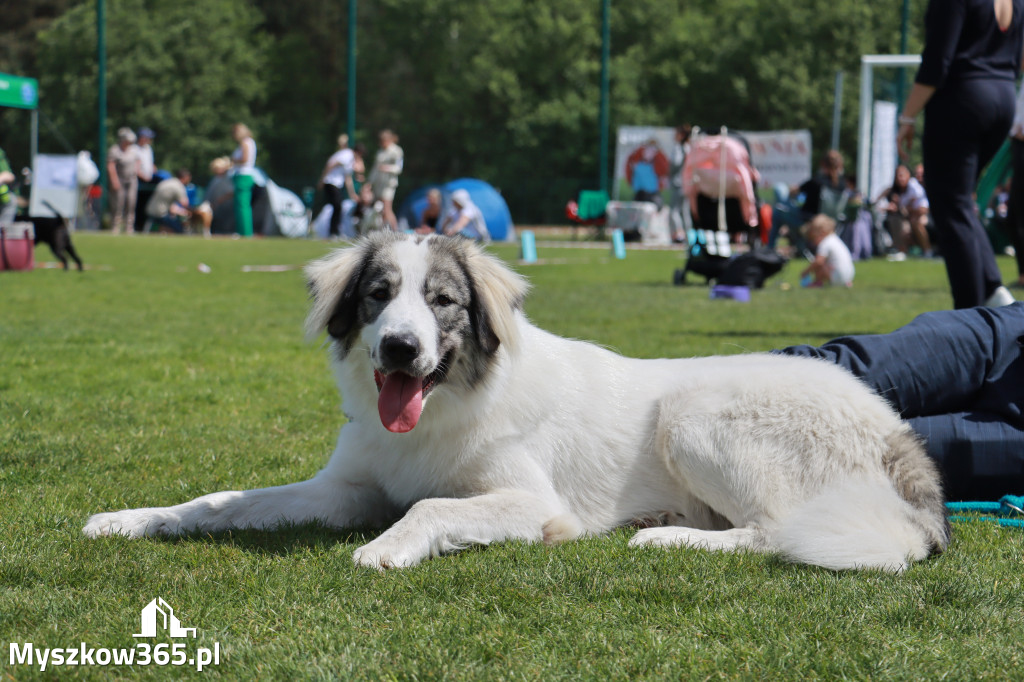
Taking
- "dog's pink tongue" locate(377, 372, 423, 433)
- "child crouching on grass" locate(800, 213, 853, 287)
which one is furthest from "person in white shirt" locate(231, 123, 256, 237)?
"dog's pink tongue" locate(377, 372, 423, 433)

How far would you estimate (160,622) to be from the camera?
9.37ft

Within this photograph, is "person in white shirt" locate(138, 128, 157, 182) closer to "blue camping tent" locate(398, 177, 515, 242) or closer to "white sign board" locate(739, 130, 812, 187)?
"blue camping tent" locate(398, 177, 515, 242)

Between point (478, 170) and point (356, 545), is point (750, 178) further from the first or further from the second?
point (478, 170)

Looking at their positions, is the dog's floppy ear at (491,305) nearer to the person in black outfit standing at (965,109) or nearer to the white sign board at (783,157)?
the person in black outfit standing at (965,109)

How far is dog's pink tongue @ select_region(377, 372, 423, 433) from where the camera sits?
3744 mm

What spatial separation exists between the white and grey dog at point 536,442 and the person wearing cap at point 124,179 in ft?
95.6

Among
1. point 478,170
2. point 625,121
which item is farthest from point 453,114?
point 625,121

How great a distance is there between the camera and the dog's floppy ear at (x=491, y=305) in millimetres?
3908

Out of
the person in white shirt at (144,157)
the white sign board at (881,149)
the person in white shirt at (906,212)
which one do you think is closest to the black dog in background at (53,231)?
the person in white shirt at (144,157)

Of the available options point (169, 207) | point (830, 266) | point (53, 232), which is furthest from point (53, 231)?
point (169, 207)

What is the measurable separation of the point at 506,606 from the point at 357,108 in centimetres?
5912

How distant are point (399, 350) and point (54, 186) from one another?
62.0 feet

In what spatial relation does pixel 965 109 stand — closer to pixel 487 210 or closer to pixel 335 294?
pixel 335 294

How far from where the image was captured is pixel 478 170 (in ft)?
178
